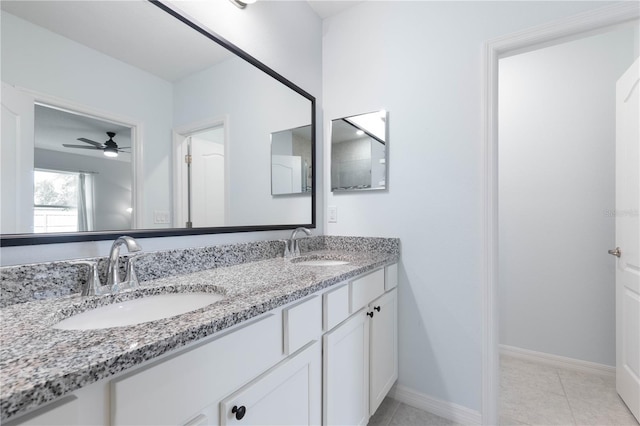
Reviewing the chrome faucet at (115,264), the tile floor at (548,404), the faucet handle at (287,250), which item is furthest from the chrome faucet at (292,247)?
the tile floor at (548,404)

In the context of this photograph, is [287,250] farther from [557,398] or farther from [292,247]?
[557,398]

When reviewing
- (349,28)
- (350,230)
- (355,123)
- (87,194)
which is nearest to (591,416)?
(350,230)

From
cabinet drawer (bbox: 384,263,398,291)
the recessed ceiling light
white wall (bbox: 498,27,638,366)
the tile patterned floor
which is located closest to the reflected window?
the recessed ceiling light

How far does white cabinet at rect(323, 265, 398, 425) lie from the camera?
1124mm

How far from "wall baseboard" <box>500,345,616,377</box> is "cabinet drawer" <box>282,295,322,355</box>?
206 centimetres

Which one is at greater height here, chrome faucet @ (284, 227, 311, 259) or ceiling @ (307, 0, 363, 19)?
ceiling @ (307, 0, 363, 19)

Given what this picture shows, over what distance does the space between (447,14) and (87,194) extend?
1.95 meters

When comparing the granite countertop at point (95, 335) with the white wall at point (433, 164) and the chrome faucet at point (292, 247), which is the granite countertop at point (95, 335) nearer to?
the chrome faucet at point (292, 247)

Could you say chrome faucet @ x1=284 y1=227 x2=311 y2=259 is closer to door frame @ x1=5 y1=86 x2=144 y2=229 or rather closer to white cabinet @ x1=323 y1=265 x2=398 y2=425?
white cabinet @ x1=323 y1=265 x2=398 y2=425

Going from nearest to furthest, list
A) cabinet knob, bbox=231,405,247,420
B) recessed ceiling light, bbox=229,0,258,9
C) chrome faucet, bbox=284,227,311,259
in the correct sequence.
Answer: cabinet knob, bbox=231,405,247,420, recessed ceiling light, bbox=229,0,258,9, chrome faucet, bbox=284,227,311,259

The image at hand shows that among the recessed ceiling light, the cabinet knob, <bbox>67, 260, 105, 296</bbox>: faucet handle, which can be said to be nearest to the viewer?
the cabinet knob

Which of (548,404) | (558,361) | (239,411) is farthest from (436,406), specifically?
(239,411)

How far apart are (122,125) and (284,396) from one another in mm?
1029

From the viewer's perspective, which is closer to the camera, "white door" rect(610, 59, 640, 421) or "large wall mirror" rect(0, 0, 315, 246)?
"large wall mirror" rect(0, 0, 315, 246)
